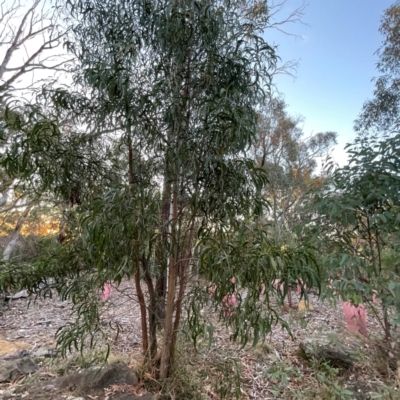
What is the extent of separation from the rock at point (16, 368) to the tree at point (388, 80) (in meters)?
5.12

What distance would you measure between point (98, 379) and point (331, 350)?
1.69m

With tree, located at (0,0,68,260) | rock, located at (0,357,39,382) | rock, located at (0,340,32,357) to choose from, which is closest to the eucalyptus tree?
rock, located at (0,357,39,382)

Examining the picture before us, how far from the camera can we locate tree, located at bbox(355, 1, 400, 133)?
4320 mm

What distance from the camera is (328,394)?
1.78m

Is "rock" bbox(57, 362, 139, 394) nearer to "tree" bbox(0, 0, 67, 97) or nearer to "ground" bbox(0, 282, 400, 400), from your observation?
"ground" bbox(0, 282, 400, 400)

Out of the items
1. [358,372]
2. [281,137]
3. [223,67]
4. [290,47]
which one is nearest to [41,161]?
[223,67]

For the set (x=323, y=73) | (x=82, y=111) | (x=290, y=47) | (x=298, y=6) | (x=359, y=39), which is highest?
(x=359, y=39)

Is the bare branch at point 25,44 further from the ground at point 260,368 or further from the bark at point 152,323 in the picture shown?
the bark at point 152,323

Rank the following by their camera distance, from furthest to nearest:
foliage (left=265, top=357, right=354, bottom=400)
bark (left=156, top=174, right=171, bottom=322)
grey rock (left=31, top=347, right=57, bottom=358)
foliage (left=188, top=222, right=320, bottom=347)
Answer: grey rock (left=31, top=347, right=57, bottom=358) → foliage (left=265, top=357, right=354, bottom=400) → bark (left=156, top=174, right=171, bottom=322) → foliage (left=188, top=222, right=320, bottom=347)

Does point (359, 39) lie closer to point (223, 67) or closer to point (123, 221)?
point (223, 67)

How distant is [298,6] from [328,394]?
11.1 ft

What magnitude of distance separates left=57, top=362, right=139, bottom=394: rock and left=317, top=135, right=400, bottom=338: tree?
1.26 metres

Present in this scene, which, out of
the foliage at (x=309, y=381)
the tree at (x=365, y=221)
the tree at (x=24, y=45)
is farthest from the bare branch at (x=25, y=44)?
the foliage at (x=309, y=381)

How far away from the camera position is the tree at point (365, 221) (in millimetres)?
1503
